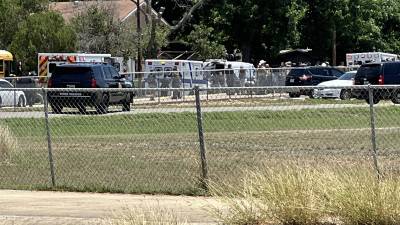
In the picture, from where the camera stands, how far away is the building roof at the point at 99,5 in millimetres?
54469

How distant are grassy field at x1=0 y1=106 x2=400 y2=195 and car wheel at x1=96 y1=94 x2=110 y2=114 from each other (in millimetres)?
174

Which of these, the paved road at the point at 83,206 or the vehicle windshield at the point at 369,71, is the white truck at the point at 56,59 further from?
the paved road at the point at 83,206

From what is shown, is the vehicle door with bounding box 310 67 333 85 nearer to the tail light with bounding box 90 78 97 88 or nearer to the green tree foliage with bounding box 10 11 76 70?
the tail light with bounding box 90 78 97 88

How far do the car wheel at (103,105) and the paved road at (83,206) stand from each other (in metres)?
1.95

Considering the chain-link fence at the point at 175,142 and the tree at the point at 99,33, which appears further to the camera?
the tree at the point at 99,33

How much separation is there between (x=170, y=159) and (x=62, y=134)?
3476mm

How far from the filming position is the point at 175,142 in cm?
1428

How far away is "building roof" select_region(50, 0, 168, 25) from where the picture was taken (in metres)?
A: 54.5

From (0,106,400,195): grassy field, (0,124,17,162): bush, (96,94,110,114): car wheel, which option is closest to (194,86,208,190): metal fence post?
(0,106,400,195): grassy field

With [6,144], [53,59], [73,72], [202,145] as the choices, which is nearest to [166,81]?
[53,59]

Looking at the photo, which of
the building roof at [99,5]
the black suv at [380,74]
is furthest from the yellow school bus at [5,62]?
the black suv at [380,74]

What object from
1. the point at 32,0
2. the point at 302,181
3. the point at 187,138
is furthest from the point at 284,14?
the point at 302,181

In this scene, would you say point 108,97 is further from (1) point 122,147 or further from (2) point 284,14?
(2) point 284,14

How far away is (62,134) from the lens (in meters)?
15.6
